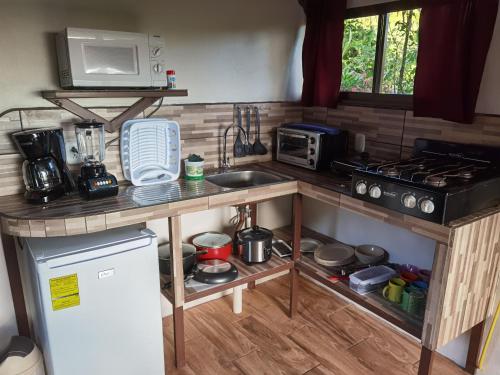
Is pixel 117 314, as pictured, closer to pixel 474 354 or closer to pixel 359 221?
pixel 359 221

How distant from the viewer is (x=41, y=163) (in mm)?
1759

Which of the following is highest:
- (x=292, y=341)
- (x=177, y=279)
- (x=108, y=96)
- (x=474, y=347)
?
(x=108, y=96)

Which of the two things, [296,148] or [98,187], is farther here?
[296,148]

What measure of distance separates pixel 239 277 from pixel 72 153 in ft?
3.64

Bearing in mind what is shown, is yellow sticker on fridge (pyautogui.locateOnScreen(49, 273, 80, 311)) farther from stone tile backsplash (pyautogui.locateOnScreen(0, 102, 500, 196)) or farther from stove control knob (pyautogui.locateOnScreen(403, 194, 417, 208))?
stove control knob (pyautogui.locateOnScreen(403, 194, 417, 208))

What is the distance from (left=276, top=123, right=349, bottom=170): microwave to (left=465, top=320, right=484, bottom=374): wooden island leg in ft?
3.81

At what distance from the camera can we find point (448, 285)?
1557 millimetres

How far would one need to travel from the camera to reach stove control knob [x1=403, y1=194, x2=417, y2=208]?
62.6 inches

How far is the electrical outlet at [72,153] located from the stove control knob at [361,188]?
1.41m

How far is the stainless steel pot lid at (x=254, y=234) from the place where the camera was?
2.35 metres

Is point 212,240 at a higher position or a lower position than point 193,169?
lower

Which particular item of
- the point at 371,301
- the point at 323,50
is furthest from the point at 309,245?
the point at 323,50

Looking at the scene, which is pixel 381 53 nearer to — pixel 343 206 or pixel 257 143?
pixel 257 143

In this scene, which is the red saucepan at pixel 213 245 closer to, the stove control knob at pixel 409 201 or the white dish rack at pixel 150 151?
the white dish rack at pixel 150 151
